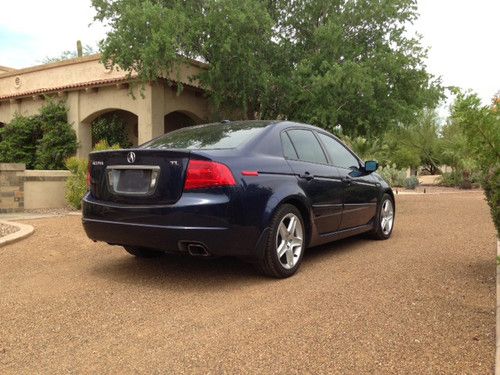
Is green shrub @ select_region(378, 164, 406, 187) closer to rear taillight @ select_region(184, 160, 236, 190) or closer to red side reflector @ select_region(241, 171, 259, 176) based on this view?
red side reflector @ select_region(241, 171, 259, 176)

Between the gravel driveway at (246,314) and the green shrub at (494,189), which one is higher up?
the green shrub at (494,189)

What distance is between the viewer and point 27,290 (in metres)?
4.41

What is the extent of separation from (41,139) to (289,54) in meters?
8.44

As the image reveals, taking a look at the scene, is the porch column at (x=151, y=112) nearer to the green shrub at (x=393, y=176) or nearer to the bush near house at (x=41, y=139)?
the bush near house at (x=41, y=139)

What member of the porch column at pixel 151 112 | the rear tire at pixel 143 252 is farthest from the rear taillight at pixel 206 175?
the porch column at pixel 151 112

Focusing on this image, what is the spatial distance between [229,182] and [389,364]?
2.01 metres

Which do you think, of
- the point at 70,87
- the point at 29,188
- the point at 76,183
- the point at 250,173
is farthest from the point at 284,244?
the point at 70,87

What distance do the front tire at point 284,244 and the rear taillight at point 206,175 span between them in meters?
0.67

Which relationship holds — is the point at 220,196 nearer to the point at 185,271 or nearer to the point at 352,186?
the point at 185,271

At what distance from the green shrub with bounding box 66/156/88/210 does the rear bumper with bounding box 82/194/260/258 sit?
278 inches

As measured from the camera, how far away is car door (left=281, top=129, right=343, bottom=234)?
5.16m

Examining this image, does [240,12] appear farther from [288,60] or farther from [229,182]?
[229,182]

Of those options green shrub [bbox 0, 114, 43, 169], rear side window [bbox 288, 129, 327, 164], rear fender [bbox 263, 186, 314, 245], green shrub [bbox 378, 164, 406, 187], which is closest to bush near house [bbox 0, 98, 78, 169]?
green shrub [bbox 0, 114, 43, 169]

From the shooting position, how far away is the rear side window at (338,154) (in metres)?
6.07
